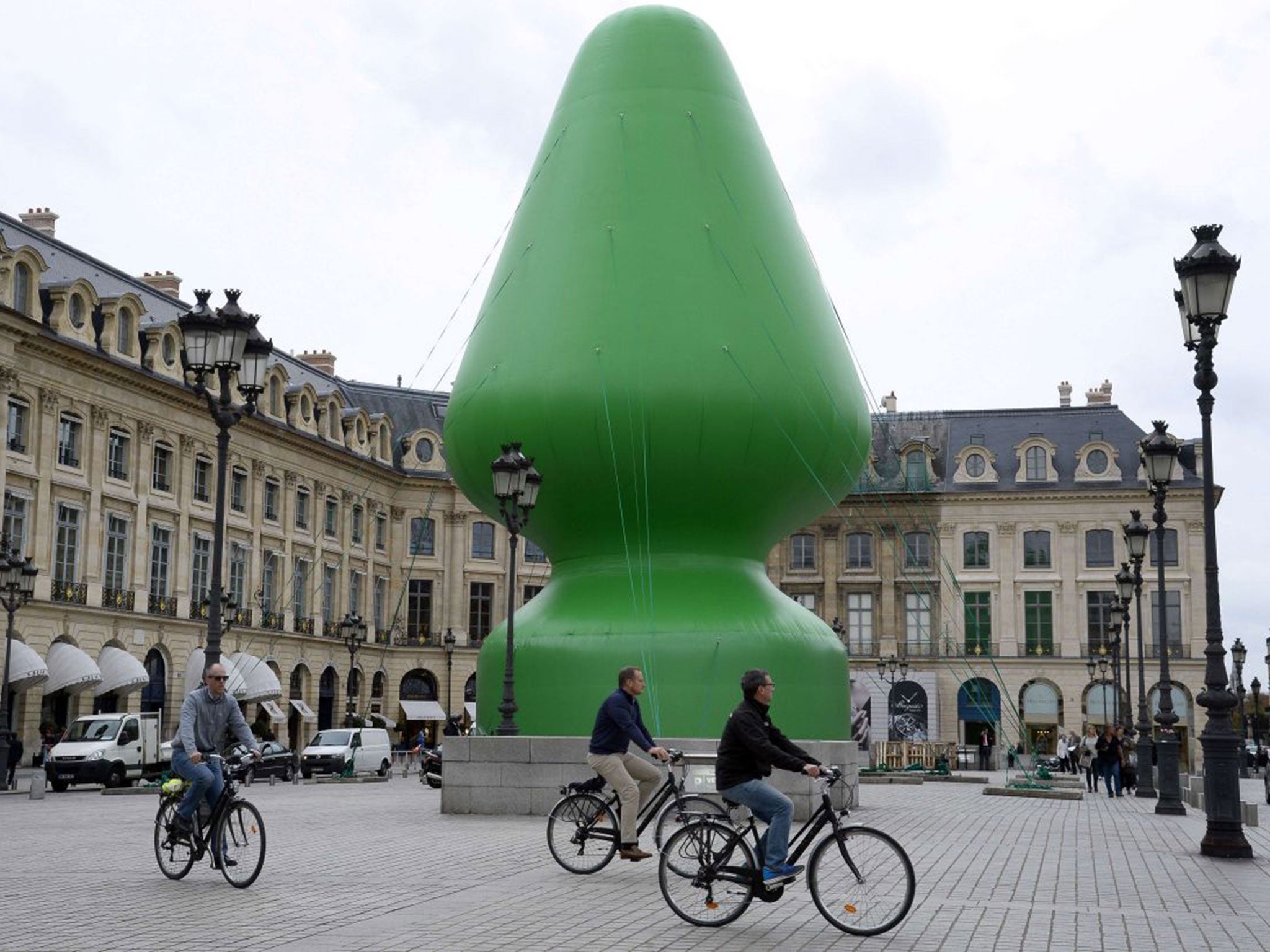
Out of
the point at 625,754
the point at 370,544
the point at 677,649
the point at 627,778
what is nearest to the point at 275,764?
the point at 677,649

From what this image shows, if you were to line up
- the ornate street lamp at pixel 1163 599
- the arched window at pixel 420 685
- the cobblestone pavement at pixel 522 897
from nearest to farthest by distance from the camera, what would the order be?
1. the cobblestone pavement at pixel 522 897
2. the ornate street lamp at pixel 1163 599
3. the arched window at pixel 420 685

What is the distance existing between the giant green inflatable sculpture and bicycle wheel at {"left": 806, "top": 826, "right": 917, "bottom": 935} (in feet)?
28.4

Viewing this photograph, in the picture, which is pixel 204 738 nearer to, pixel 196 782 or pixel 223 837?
pixel 196 782

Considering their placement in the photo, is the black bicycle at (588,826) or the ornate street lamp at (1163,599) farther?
the ornate street lamp at (1163,599)

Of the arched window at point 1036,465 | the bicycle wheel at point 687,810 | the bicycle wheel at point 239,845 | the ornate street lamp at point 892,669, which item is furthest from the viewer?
the arched window at point 1036,465

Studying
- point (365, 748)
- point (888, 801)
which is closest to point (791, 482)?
point (888, 801)

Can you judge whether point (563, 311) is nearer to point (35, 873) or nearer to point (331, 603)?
point (35, 873)

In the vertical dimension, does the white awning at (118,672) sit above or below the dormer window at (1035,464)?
below

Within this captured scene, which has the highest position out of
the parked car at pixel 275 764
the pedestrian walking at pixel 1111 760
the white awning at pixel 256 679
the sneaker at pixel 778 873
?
the white awning at pixel 256 679

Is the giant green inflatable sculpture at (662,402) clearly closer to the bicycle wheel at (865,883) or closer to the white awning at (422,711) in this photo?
the bicycle wheel at (865,883)

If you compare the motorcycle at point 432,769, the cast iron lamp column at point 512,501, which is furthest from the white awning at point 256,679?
the cast iron lamp column at point 512,501

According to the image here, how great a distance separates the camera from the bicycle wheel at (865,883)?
862 cm

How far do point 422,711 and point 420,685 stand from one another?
1866mm

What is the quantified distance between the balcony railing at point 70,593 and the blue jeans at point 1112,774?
27.4m
